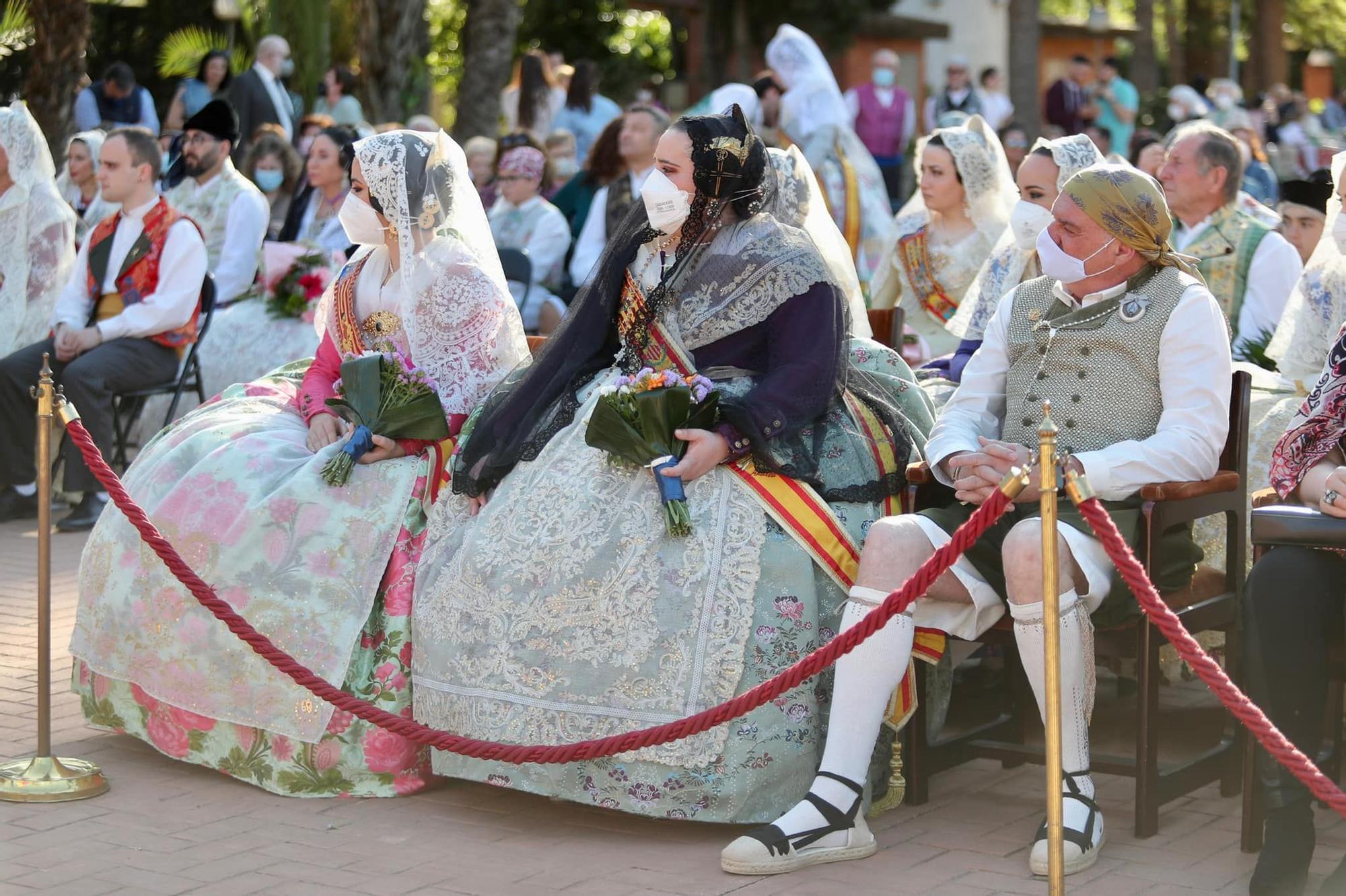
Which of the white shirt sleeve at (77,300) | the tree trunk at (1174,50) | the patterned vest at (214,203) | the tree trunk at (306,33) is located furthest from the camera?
the tree trunk at (1174,50)

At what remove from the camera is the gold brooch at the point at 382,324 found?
5.42 m

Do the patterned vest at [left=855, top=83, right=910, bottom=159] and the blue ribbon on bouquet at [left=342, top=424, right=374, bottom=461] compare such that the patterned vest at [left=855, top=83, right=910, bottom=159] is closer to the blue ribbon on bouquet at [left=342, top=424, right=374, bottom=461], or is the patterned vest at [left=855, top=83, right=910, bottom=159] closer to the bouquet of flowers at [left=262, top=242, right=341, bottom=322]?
the bouquet of flowers at [left=262, top=242, right=341, bottom=322]

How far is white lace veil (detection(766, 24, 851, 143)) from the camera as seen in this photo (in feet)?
35.2

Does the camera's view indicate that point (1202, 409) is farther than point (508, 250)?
No

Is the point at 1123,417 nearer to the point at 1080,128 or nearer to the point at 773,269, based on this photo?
the point at 773,269

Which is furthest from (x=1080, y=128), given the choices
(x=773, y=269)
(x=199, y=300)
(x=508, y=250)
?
(x=773, y=269)

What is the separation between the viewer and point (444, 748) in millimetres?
4246

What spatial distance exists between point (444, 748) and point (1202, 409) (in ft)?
6.62

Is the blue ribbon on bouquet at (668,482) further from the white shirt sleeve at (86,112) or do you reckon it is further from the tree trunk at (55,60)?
the white shirt sleeve at (86,112)

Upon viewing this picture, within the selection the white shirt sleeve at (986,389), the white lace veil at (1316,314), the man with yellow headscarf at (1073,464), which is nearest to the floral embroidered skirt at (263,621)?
the man with yellow headscarf at (1073,464)

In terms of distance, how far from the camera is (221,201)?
388 inches

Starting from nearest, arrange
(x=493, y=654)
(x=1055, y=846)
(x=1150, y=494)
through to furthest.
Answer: (x=1055, y=846)
(x=1150, y=494)
(x=493, y=654)

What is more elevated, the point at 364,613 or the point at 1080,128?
the point at 1080,128

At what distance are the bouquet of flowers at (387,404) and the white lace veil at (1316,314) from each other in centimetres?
265
